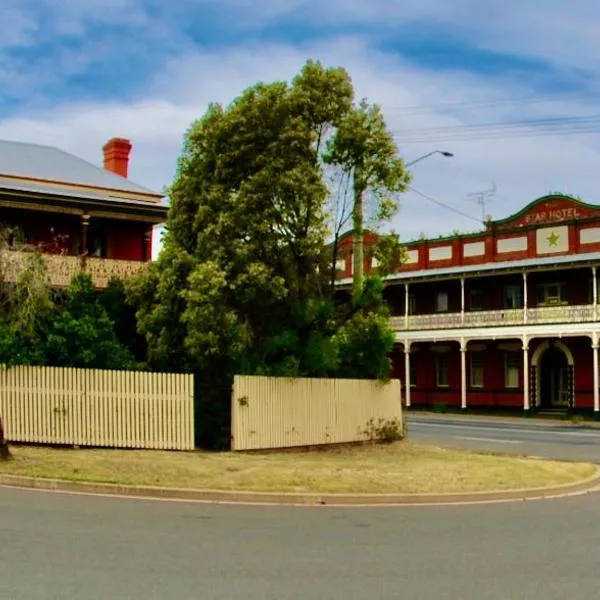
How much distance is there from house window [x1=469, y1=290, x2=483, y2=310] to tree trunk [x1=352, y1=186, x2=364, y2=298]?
24.9 metres

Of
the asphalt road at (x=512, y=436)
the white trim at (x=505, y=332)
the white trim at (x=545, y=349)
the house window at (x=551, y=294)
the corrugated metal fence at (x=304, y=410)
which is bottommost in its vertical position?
the asphalt road at (x=512, y=436)

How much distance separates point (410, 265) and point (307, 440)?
29845 mm

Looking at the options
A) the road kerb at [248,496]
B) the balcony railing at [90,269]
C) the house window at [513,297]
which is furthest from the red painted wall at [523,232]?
the road kerb at [248,496]

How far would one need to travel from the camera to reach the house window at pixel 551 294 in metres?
44.9

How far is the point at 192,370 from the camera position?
2255 cm

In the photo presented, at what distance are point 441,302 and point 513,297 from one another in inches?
167

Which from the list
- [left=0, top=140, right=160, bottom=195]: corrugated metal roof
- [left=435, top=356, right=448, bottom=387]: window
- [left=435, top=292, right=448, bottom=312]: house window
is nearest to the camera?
[left=0, top=140, right=160, bottom=195]: corrugated metal roof

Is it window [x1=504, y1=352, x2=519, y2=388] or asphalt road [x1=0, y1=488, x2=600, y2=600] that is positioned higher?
window [x1=504, y1=352, x2=519, y2=388]

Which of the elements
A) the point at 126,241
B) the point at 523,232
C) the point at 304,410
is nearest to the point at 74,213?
the point at 126,241

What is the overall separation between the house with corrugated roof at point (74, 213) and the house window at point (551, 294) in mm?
21132

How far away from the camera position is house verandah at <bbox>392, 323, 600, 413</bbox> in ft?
143

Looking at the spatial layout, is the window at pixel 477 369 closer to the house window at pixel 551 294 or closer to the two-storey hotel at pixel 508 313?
the two-storey hotel at pixel 508 313

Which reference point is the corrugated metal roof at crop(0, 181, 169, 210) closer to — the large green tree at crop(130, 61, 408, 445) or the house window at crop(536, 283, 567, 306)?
the large green tree at crop(130, 61, 408, 445)

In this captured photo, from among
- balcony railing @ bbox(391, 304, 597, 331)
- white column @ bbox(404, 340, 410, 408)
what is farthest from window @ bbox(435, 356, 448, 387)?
balcony railing @ bbox(391, 304, 597, 331)
